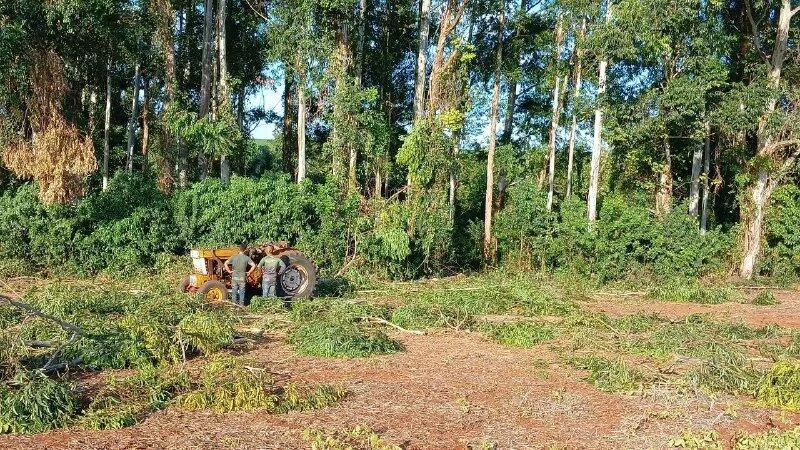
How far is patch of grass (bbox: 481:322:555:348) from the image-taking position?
37.6ft

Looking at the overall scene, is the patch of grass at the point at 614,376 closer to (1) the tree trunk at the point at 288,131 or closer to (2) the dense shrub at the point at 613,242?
(2) the dense shrub at the point at 613,242

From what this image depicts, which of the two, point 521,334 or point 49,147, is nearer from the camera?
point 521,334

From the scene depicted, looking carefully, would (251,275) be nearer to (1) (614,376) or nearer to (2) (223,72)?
(1) (614,376)

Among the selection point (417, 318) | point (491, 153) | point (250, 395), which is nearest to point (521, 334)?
point (417, 318)

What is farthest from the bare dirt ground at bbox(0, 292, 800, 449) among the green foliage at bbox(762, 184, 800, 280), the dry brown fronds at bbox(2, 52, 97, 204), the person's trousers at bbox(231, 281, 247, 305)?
the green foliage at bbox(762, 184, 800, 280)

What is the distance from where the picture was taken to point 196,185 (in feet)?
64.1

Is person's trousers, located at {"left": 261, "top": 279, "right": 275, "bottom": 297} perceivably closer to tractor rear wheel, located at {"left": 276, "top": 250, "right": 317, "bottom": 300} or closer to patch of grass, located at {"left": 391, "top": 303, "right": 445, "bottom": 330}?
tractor rear wheel, located at {"left": 276, "top": 250, "right": 317, "bottom": 300}

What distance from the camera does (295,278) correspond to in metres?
14.4

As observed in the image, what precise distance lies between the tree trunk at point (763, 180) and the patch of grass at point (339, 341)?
15.8m

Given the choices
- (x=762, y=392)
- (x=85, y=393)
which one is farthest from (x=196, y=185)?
(x=762, y=392)

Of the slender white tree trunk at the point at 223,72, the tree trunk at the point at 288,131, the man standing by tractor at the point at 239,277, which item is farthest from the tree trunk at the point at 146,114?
the man standing by tractor at the point at 239,277

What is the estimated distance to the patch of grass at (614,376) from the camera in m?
8.69

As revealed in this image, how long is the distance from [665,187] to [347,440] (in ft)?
67.5

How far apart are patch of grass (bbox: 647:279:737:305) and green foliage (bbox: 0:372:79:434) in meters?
14.8
